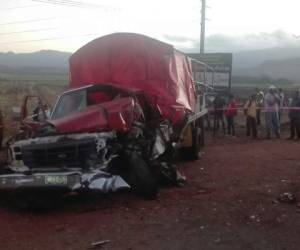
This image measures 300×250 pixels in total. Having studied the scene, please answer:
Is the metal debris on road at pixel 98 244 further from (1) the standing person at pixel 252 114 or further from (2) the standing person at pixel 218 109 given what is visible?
(2) the standing person at pixel 218 109

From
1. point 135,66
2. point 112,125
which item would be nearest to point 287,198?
point 112,125

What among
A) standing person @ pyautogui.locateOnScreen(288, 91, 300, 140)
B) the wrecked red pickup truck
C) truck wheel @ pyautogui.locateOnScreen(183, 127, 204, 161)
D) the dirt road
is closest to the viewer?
the dirt road

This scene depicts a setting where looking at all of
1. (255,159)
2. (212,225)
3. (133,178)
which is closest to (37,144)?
(133,178)

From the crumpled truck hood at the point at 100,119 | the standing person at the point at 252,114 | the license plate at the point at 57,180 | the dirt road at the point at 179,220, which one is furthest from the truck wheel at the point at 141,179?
the standing person at the point at 252,114

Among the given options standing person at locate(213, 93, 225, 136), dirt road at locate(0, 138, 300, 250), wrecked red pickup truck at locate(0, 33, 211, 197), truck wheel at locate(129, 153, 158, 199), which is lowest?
standing person at locate(213, 93, 225, 136)

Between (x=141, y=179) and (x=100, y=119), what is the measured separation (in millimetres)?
1106

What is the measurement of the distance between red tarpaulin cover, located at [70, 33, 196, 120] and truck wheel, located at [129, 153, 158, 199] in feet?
9.33

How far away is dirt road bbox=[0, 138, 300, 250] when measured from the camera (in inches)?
288

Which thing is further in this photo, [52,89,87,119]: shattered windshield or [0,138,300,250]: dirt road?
[52,89,87,119]: shattered windshield

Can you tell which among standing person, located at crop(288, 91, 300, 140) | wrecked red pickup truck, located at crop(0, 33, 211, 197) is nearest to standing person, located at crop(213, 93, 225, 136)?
standing person, located at crop(288, 91, 300, 140)

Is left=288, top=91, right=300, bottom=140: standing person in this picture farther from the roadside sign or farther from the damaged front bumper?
Answer: the damaged front bumper

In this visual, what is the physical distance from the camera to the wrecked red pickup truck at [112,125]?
911 centimetres

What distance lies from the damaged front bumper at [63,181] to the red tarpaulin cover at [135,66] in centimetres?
345

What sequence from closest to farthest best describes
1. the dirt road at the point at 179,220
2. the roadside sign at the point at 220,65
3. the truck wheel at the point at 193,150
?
the dirt road at the point at 179,220
the truck wheel at the point at 193,150
the roadside sign at the point at 220,65
